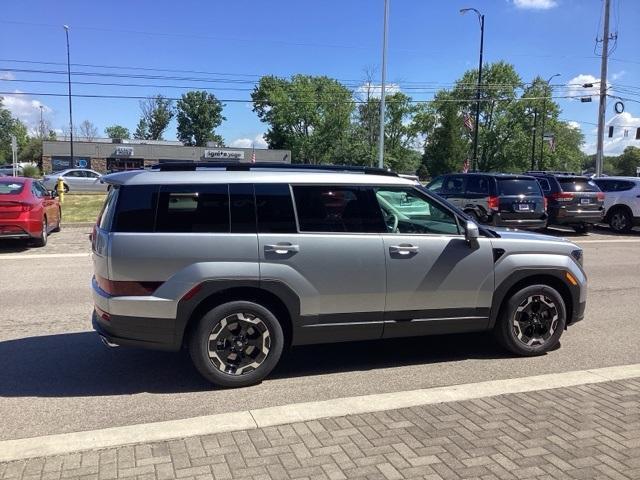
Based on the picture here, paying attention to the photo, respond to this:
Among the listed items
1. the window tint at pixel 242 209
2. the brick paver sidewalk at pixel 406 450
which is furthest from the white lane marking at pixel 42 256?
the brick paver sidewalk at pixel 406 450

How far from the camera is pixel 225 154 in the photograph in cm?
7562

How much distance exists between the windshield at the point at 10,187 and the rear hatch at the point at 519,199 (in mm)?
11432

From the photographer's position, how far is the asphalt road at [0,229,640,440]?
4137 millimetres

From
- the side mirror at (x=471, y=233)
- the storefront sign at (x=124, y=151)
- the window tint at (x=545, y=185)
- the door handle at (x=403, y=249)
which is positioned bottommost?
the door handle at (x=403, y=249)

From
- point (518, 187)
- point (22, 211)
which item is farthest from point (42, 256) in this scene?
point (518, 187)

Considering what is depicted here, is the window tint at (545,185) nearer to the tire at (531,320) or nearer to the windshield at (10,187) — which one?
the tire at (531,320)

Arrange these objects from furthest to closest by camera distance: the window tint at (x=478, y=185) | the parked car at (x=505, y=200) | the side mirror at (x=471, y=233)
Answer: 1. the window tint at (x=478, y=185)
2. the parked car at (x=505, y=200)
3. the side mirror at (x=471, y=233)

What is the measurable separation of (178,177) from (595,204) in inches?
607

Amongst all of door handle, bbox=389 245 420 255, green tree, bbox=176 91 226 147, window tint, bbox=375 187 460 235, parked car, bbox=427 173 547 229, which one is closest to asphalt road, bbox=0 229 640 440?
door handle, bbox=389 245 420 255

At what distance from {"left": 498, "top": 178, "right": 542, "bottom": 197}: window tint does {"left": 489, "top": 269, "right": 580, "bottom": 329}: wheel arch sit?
9369 mm

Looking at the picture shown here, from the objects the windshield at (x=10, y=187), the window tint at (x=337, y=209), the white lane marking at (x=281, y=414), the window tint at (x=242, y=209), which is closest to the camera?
the white lane marking at (x=281, y=414)

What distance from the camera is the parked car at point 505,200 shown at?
1432 cm

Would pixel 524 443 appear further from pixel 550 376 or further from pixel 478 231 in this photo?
pixel 478 231

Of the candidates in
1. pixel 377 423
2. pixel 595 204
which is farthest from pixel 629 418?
pixel 595 204
